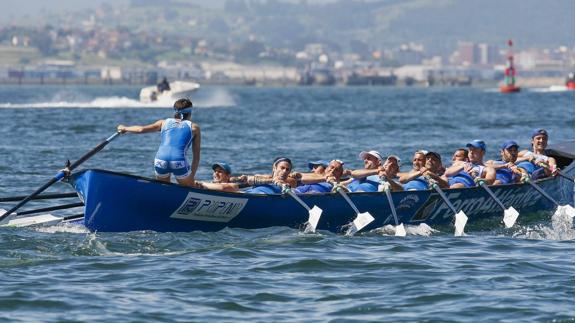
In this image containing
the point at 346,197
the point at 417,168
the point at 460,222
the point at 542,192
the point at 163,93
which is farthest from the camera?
the point at 163,93

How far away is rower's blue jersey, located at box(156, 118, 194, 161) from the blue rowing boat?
58 cm

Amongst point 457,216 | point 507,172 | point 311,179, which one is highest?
point 311,179

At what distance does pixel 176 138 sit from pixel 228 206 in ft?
3.84

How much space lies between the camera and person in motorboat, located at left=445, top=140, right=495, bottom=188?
19.7 meters

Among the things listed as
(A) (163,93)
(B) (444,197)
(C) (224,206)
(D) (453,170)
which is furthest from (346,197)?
(A) (163,93)

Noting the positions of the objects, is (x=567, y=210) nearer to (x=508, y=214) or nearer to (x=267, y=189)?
(x=508, y=214)

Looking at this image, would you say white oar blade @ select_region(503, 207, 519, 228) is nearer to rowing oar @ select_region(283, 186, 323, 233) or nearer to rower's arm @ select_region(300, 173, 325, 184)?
rower's arm @ select_region(300, 173, 325, 184)

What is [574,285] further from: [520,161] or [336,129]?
[336,129]

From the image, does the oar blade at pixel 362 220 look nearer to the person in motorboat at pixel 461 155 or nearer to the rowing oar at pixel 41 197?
the person in motorboat at pixel 461 155

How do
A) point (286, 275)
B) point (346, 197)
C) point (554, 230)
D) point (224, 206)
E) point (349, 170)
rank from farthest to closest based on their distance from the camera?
point (349, 170)
point (554, 230)
point (346, 197)
point (224, 206)
point (286, 275)

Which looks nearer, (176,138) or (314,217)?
(176,138)

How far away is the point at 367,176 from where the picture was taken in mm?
18906

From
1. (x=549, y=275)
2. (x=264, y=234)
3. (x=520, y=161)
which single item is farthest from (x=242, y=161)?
(x=549, y=275)

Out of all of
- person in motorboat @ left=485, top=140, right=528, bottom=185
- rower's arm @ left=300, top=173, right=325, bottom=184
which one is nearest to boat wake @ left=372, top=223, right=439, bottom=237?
rower's arm @ left=300, top=173, right=325, bottom=184
